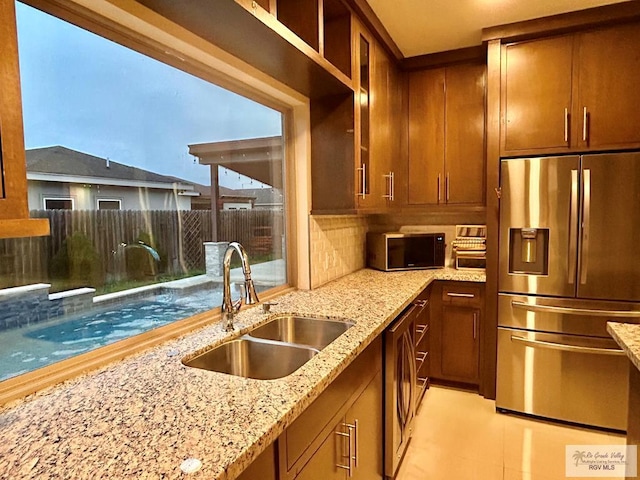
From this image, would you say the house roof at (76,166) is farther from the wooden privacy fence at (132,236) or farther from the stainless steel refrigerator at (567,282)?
the stainless steel refrigerator at (567,282)

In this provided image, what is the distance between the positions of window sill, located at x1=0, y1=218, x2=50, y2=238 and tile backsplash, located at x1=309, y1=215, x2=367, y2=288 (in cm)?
177

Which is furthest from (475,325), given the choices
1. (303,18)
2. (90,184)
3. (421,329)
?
(90,184)

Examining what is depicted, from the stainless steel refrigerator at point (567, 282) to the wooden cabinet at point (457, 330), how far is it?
8.1 inches

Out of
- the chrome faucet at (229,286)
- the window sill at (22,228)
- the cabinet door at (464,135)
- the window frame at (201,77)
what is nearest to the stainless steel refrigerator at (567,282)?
the cabinet door at (464,135)

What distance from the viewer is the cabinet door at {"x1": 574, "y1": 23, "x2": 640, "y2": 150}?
7.80ft

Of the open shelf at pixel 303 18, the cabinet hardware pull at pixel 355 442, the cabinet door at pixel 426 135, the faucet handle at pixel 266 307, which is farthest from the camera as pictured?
the cabinet door at pixel 426 135

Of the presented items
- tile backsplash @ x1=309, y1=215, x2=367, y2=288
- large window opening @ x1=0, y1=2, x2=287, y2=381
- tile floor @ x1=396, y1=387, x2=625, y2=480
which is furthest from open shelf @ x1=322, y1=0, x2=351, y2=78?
tile floor @ x1=396, y1=387, x2=625, y2=480

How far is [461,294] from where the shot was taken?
114 inches

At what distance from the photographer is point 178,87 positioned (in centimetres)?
167

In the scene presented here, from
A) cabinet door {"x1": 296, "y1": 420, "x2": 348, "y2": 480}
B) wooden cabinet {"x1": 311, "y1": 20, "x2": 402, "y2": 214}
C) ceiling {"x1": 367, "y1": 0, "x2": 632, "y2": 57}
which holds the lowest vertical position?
cabinet door {"x1": 296, "y1": 420, "x2": 348, "y2": 480}

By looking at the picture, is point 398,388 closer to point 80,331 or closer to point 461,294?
point 461,294

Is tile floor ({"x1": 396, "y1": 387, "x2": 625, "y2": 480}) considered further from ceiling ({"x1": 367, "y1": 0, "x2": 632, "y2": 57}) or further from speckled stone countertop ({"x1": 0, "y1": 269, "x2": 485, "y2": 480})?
ceiling ({"x1": 367, "y1": 0, "x2": 632, "y2": 57})

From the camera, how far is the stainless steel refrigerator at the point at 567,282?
7.72ft

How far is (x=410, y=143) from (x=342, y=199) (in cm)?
115
